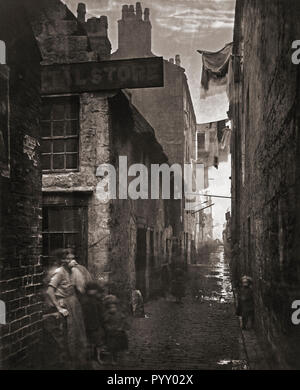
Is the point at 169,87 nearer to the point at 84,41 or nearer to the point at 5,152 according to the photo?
the point at 84,41

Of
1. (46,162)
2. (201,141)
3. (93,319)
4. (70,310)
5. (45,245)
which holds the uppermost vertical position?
(201,141)

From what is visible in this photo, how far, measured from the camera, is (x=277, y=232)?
500 centimetres

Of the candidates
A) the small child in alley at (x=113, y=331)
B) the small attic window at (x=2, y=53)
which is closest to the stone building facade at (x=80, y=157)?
the small child in alley at (x=113, y=331)

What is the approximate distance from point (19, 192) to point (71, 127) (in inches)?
156

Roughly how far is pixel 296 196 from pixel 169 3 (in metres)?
3.36

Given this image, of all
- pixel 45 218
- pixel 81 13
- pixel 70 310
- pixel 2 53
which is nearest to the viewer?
pixel 2 53

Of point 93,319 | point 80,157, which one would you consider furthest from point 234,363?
point 80,157

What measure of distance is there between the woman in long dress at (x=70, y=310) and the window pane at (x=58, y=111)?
13.7ft

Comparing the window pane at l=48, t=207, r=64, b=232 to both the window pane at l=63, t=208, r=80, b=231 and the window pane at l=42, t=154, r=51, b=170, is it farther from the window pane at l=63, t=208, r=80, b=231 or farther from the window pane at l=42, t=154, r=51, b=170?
the window pane at l=42, t=154, r=51, b=170

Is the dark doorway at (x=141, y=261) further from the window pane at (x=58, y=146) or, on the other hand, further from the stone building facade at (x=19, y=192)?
the stone building facade at (x=19, y=192)

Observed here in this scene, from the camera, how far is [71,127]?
367 inches

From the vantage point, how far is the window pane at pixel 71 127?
931 cm

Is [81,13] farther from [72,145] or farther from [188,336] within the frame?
[188,336]

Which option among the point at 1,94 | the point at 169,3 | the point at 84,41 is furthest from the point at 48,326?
the point at 84,41
